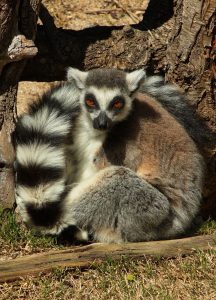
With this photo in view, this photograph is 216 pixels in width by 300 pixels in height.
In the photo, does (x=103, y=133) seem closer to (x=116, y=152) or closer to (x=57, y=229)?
(x=116, y=152)

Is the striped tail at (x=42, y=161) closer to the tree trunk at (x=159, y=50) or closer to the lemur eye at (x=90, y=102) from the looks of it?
the lemur eye at (x=90, y=102)

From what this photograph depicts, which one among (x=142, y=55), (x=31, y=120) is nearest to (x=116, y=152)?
(x=31, y=120)

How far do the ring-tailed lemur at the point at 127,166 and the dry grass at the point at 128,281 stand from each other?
41cm

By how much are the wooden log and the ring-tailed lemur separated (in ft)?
0.73

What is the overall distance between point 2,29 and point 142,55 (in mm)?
1601

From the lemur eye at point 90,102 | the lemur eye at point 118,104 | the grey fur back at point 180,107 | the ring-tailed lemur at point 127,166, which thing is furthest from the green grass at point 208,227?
the lemur eye at point 90,102

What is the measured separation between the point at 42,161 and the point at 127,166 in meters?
0.80

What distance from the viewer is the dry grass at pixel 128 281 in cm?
478

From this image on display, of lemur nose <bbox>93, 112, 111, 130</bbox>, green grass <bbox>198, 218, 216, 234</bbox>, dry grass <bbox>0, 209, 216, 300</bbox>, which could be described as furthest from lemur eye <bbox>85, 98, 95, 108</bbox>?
green grass <bbox>198, 218, 216, 234</bbox>

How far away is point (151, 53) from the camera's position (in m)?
6.32

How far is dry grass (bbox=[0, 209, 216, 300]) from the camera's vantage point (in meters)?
4.78

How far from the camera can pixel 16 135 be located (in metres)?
5.59

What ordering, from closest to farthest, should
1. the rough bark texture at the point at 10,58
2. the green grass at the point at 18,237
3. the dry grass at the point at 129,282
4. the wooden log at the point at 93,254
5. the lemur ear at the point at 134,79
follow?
the dry grass at the point at 129,282, the wooden log at the point at 93,254, the rough bark texture at the point at 10,58, the green grass at the point at 18,237, the lemur ear at the point at 134,79

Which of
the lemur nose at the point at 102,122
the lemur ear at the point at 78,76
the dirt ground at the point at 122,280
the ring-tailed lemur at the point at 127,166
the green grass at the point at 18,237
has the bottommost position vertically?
the green grass at the point at 18,237
